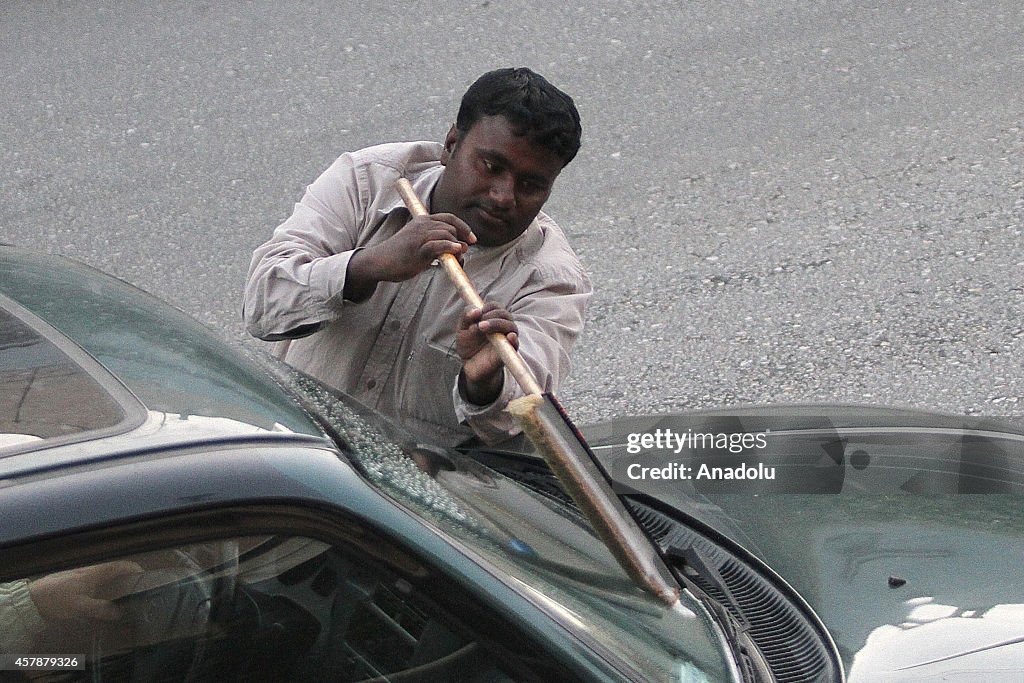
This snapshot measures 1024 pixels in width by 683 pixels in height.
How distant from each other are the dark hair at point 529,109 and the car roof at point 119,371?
75 centimetres

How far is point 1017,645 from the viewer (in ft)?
6.09

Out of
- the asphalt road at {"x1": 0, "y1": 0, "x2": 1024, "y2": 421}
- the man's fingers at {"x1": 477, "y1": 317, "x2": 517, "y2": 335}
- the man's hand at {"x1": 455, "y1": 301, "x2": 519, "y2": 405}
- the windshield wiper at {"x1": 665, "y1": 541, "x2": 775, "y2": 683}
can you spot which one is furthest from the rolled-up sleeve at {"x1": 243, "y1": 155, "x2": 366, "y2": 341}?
the asphalt road at {"x1": 0, "y1": 0, "x2": 1024, "y2": 421}

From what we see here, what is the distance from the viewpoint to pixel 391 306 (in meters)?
2.56

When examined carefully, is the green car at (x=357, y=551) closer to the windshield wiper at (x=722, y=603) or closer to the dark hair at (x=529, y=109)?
the windshield wiper at (x=722, y=603)

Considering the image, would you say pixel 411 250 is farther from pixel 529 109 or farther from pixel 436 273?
pixel 529 109

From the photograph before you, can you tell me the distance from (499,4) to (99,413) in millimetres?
5767

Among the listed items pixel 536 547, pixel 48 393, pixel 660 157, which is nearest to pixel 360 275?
pixel 536 547

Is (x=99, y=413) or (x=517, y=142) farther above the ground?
(x=517, y=142)

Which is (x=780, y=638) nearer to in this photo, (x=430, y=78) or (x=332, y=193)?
(x=332, y=193)

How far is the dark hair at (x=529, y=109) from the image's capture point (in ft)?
8.16

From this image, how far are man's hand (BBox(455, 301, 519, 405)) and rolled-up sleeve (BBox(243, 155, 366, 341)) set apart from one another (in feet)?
1.08

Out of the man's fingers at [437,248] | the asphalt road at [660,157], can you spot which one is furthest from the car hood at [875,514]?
the asphalt road at [660,157]

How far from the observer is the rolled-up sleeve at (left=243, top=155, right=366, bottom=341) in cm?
242

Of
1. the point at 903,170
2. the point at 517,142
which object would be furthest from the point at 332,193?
the point at 903,170
